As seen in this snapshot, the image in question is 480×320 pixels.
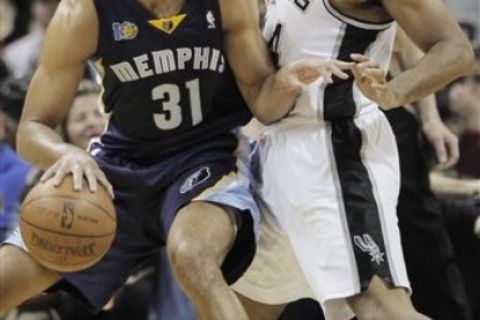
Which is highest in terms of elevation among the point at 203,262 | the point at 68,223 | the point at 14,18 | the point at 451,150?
the point at 68,223

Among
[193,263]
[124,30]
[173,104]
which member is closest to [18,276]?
[193,263]

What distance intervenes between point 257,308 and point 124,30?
3.82ft

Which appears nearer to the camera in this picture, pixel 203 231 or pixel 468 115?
pixel 203 231

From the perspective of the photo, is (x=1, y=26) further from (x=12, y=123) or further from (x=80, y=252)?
(x=80, y=252)

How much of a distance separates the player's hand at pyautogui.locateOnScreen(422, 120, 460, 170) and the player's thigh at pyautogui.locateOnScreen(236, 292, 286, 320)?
0.91m

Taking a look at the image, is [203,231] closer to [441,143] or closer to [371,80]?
[371,80]

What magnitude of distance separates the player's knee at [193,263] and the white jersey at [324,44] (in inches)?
25.7

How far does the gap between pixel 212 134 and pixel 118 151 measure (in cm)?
33

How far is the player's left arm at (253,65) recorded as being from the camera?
14.5 ft

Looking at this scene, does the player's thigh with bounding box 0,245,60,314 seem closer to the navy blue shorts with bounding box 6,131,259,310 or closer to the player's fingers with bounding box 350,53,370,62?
the navy blue shorts with bounding box 6,131,259,310

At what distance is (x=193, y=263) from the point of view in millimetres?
4113

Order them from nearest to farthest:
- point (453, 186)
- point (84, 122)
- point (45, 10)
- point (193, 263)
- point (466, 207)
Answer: point (193, 263)
point (466, 207)
point (453, 186)
point (84, 122)
point (45, 10)

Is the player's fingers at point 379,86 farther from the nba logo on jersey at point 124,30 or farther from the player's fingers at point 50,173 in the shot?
the player's fingers at point 50,173

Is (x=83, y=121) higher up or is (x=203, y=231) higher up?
(x=203, y=231)
